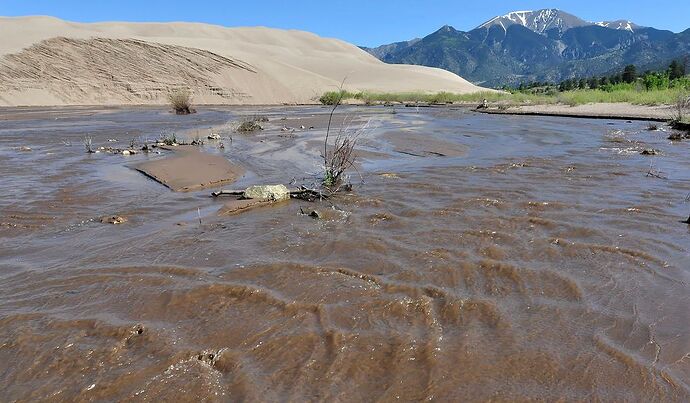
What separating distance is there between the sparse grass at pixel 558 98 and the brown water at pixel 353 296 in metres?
2.11

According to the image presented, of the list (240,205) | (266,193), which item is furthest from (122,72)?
(240,205)

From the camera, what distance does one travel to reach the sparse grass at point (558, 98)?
23837 millimetres

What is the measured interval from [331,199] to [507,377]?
13.4ft

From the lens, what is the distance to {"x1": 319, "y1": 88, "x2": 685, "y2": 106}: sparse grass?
23837 millimetres

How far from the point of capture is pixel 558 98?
101 feet

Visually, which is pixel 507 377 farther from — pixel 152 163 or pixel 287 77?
pixel 287 77

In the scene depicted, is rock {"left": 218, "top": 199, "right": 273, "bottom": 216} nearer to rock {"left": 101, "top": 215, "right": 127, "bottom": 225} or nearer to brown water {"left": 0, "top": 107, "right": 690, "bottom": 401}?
brown water {"left": 0, "top": 107, "right": 690, "bottom": 401}

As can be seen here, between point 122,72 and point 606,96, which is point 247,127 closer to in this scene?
point 606,96

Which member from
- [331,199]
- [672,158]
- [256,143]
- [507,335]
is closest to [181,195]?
[331,199]

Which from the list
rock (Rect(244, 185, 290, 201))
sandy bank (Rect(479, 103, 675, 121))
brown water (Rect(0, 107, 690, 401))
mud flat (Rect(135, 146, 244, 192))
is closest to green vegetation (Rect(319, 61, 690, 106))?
sandy bank (Rect(479, 103, 675, 121))

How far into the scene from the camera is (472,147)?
39.3ft

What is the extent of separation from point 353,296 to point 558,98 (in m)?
31.7

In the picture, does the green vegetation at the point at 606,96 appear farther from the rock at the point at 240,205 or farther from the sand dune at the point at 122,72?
the sand dune at the point at 122,72

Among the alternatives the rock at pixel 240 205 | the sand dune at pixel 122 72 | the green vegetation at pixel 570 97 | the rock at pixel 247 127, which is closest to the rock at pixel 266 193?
the rock at pixel 240 205
